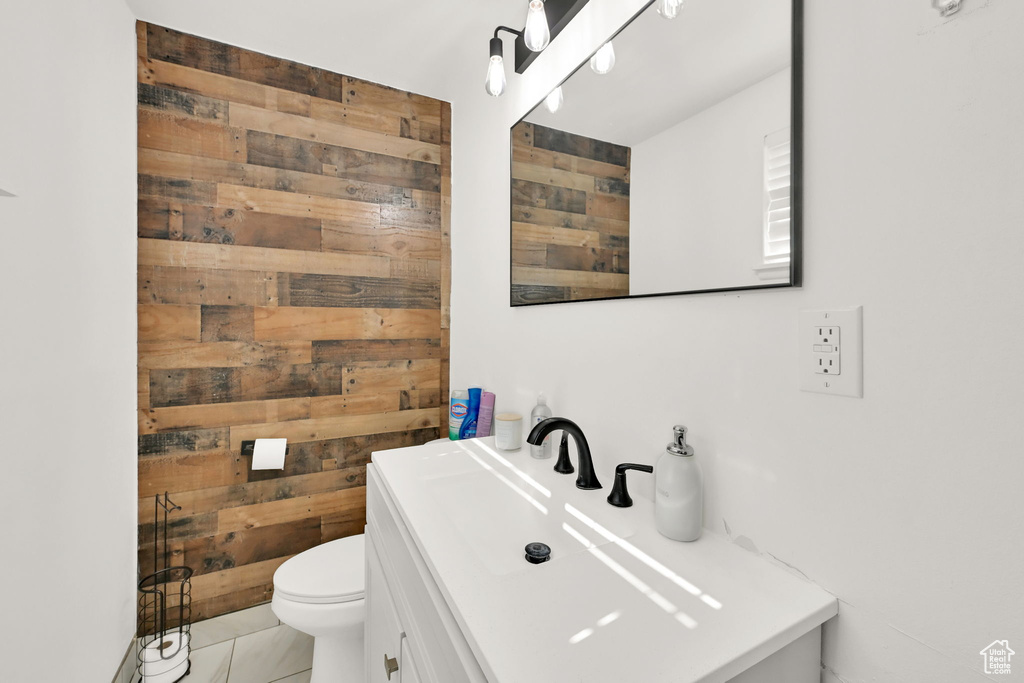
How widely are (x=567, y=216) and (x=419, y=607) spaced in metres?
1.02

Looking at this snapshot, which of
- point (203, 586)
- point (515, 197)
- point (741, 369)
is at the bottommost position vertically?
point (203, 586)

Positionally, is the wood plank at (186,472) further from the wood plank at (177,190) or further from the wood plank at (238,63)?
the wood plank at (238,63)

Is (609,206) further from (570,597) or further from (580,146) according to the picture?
(570,597)

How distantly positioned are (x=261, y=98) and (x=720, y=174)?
1875 mm

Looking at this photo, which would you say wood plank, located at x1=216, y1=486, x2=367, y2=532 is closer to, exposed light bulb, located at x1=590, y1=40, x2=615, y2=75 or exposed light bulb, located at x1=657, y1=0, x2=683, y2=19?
exposed light bulb, located at x1=590, y1=40, x2=615, y2=75

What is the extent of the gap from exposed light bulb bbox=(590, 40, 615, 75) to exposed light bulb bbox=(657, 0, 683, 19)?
0.59 ft

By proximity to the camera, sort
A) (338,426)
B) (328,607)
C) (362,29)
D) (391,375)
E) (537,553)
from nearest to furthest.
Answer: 1. (537,553)
2. (328,607)
3. (362,29)
4. (338,426)
5. (391,375)

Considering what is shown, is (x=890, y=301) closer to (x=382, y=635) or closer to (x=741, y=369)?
(x=741, y=369)

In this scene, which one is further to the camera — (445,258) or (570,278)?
(445,258)

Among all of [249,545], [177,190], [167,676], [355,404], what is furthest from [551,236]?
[167,676]

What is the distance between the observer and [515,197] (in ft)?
4.99

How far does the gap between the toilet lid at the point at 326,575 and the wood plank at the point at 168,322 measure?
956 mm

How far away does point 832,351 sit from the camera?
2.17 ft

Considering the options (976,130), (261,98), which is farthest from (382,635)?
(261,98)
